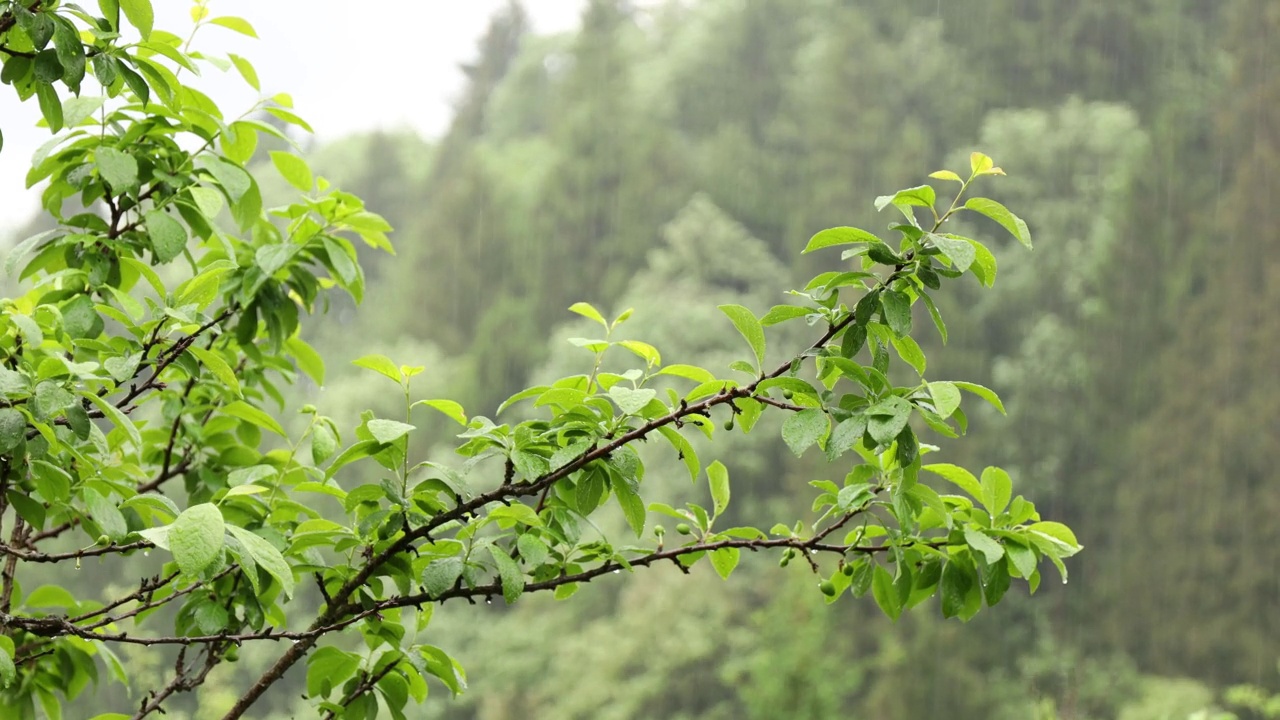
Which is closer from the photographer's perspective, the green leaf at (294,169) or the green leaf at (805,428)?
the green leaf at (805,428)

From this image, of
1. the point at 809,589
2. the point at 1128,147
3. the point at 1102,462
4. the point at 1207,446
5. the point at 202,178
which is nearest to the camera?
the point at 202,178

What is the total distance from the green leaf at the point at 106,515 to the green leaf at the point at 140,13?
1.58 feet

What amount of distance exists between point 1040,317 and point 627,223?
34.0ft

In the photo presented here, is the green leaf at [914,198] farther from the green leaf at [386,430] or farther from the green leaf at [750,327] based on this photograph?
the green leaf at [386,430]

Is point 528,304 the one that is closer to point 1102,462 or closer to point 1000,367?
point 1000,367

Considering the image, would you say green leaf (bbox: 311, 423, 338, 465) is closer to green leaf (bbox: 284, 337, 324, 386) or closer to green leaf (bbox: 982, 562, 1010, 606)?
green leaf (bbox: 284, 337, 324, 386)

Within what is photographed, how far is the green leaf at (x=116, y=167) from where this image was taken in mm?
1365

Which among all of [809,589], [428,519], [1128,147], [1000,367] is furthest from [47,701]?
[1128,147]

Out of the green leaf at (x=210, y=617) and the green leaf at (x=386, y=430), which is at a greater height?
the green leaf at (x=386, y=430)

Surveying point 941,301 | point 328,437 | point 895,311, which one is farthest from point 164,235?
point 941,301

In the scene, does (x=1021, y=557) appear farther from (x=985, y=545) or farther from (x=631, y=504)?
(x=631, y=504)

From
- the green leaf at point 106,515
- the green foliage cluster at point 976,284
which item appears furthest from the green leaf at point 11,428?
the green foliage cluster at point 976,284

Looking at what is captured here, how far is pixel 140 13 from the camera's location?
1.23m

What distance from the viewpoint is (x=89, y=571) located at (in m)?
20.2
